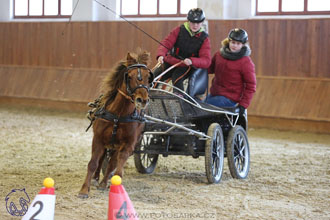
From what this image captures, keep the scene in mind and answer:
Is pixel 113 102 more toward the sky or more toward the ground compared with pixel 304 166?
more toward the sky

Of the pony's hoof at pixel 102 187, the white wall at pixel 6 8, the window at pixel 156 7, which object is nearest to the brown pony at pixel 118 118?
the pony's hoof at pixel 102 187

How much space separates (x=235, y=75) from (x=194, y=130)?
88 cm

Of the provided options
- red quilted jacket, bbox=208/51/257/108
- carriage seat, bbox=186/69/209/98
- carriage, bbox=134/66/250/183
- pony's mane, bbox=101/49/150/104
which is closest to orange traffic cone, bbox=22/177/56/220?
pony's mane, bbox=101/49/150/104

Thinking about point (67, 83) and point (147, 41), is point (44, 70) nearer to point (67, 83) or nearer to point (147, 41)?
point (67, 83)

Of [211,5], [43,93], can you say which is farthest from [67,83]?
[211,5]

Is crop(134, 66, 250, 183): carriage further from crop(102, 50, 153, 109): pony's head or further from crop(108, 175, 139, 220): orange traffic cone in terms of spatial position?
crop(108, 175, 139, 220): orange traffic cone

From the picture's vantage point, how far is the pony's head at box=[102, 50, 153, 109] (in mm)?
5066

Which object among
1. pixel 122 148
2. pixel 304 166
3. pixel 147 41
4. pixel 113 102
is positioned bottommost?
pixel 304 166

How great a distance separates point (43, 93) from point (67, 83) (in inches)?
29.8

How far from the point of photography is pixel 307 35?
11797 millimetres

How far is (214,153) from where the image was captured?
634cm

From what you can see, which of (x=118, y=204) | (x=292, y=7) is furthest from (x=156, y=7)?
(x=118, y=204)

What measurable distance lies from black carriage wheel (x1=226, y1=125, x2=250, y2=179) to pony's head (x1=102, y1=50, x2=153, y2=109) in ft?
5.34

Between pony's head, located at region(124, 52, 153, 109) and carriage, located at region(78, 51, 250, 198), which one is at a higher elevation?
pony's head, located at region(124, 52, 153, 109)
